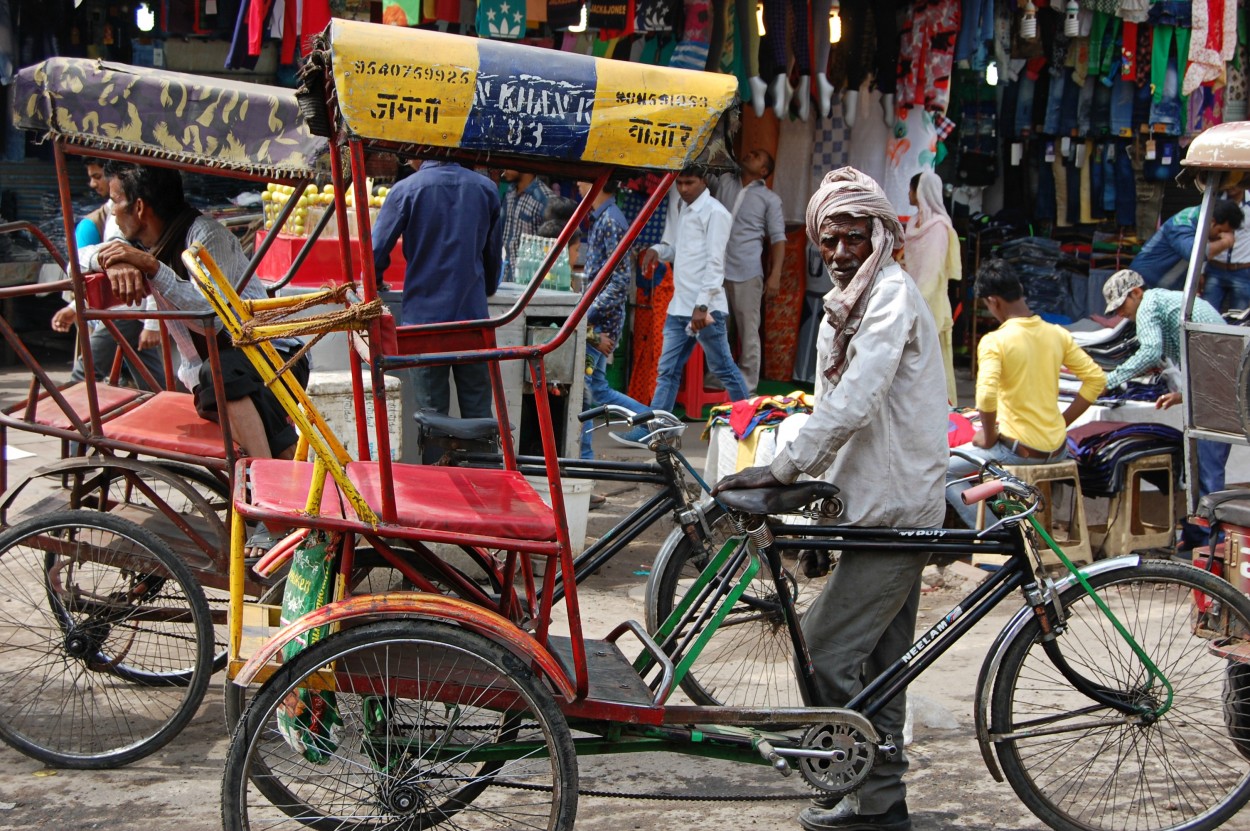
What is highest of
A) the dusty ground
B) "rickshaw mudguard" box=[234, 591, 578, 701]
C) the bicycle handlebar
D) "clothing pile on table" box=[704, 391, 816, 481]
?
the bicycle handlebar

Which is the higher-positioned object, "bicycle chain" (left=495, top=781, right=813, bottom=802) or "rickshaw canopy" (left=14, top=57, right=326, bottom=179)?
"rickshaw canopy" (left=14, top=57, right=326, bottom=179)

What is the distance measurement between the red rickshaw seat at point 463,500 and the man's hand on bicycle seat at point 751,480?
0.48 m

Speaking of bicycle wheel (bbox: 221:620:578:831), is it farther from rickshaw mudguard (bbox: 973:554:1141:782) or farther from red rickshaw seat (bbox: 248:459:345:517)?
rickshaw mudguard (bbox: 973:554:1141:782)

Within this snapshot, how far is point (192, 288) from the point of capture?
13.6ft

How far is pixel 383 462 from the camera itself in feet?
9.48

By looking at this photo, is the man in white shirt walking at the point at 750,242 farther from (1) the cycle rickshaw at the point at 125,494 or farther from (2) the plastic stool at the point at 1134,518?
(1) the cycle rickshaw at the point at 125,494

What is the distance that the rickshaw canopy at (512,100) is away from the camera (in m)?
2.76

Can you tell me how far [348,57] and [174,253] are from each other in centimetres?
200

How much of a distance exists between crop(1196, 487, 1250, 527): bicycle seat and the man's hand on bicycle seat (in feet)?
5.02

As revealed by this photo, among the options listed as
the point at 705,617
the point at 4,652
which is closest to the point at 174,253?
the point at 4,652

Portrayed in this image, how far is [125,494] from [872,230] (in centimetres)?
270

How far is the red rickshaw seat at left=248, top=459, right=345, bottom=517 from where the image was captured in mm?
2986

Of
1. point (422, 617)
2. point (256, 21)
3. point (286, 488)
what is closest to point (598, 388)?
point (256, 21)

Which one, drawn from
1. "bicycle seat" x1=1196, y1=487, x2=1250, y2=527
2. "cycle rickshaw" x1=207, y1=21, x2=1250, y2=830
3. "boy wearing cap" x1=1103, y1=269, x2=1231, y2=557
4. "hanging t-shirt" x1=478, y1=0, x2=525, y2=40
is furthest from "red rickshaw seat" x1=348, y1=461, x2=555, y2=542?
"hanging t-shirt" x1=478, y1=0, x2=525, y2=40
